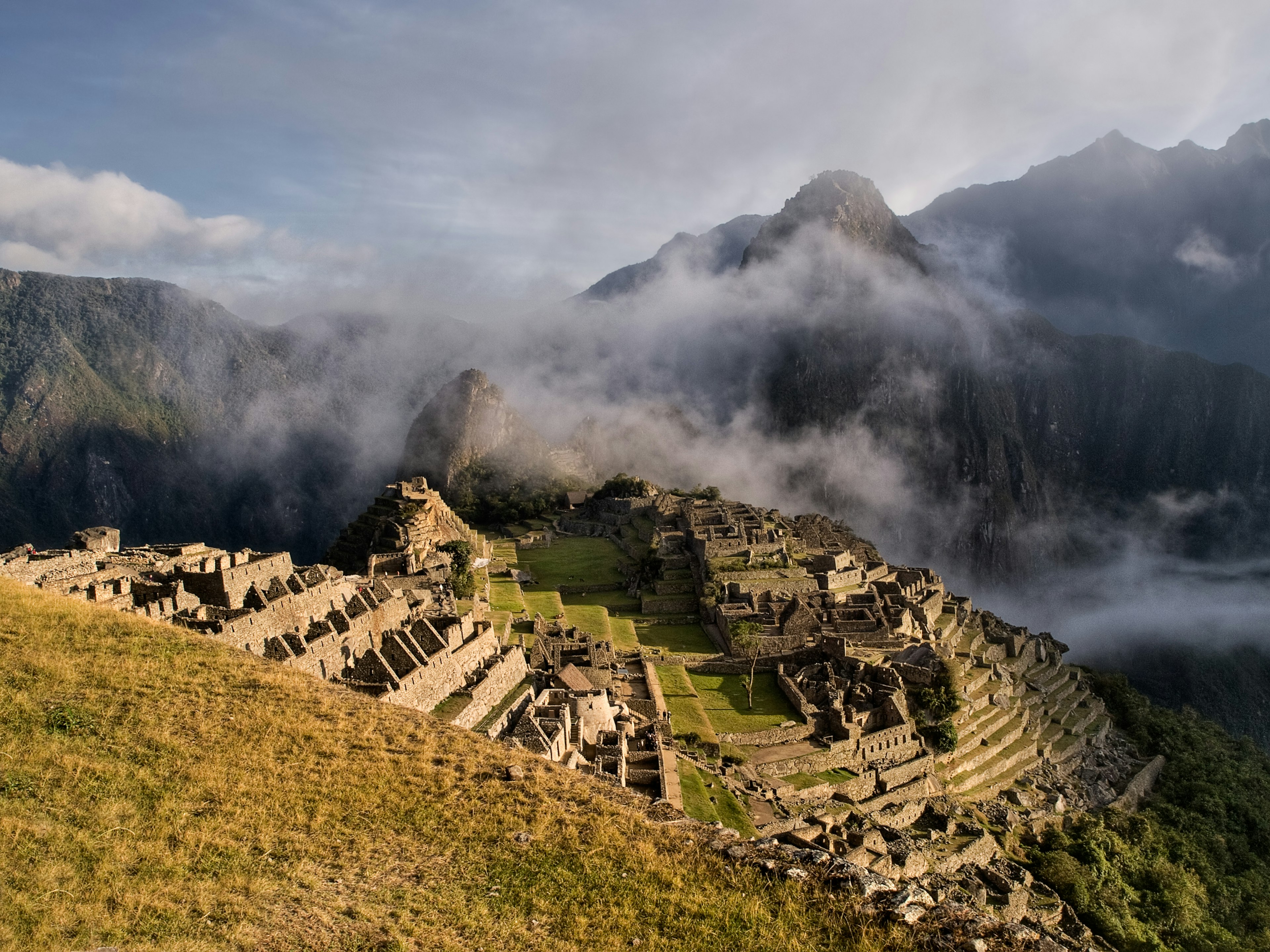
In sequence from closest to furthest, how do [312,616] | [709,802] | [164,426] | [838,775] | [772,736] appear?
[709,802] → [312,616] → [838,775] → [772,736] → [164,426]

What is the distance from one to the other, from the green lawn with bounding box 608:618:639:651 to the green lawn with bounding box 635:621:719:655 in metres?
0.51

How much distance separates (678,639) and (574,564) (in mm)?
17592

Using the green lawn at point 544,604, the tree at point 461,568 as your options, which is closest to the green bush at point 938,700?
the green lawn at point 544,604

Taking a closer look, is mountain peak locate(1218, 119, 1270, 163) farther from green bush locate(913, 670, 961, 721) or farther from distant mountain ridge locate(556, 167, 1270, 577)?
green bush locate(913, 670, 961, 721)

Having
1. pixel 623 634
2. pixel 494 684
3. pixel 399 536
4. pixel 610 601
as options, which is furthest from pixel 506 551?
pixel 494 684

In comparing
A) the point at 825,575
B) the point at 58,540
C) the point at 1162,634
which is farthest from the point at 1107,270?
the point at 58,540

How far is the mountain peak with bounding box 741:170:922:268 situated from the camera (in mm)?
183000

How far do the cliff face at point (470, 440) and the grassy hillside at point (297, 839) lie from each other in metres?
81.1

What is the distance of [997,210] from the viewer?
7869 inches

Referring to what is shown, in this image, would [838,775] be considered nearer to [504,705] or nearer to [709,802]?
[709,802]

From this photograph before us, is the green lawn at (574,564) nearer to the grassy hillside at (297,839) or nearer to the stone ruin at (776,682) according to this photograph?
the stone ruin at (776,682)

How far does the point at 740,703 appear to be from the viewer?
3050cm

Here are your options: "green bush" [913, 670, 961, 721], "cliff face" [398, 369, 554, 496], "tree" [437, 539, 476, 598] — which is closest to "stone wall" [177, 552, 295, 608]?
"tree" [437, 539, 476, 598]

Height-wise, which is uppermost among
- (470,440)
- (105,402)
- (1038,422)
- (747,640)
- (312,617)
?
(1038,422)
